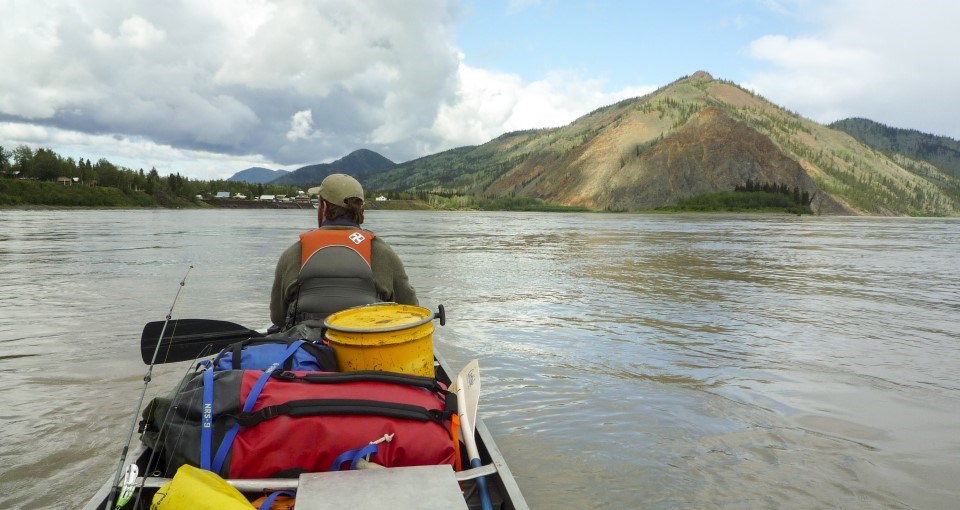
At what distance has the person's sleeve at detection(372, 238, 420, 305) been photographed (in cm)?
566

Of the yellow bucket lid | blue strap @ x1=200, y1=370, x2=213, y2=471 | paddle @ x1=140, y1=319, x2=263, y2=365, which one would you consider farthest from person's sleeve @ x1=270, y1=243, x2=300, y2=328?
blue strap @ x1=200, y1=370, x2=213, y2=471

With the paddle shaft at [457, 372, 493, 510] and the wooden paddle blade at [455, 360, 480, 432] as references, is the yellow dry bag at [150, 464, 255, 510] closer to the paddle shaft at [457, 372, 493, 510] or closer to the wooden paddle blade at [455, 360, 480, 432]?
the paddle shaft at [457, 372, 493, 510]

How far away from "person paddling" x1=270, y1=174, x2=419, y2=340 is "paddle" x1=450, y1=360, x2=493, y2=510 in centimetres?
147

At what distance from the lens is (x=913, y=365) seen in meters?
9.12

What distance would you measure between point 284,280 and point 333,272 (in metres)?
0.59

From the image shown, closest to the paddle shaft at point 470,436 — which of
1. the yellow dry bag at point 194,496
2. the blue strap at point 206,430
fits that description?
the yellow dry bag at point 194,496

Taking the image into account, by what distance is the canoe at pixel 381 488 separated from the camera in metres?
2.93

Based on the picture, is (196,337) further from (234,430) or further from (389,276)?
(234,430)

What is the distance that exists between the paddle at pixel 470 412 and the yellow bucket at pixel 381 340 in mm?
364

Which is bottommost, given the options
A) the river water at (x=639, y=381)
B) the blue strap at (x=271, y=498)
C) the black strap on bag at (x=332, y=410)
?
the river water at (x=639, y=381)

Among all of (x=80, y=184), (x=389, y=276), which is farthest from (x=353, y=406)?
(x=80, y=184)

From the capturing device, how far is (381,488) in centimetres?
304

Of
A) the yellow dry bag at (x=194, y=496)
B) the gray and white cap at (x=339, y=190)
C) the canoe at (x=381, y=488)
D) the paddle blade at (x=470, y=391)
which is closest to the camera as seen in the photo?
the yellow dry bag at (x=194, y=496)

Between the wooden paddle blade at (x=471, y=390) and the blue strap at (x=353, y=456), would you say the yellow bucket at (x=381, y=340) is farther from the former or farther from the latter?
the blue strap at (x=353, y=456)
